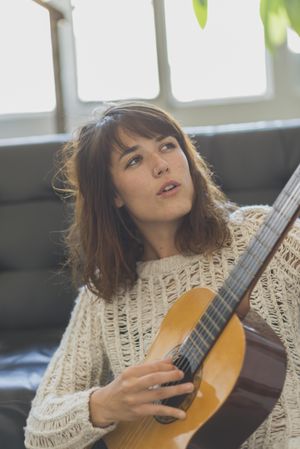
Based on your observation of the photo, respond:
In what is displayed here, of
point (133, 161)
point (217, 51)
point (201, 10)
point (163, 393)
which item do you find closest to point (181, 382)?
point (163, 393)

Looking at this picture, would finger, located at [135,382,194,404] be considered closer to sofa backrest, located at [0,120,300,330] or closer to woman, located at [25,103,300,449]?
woman, located at [25,103,300,449]

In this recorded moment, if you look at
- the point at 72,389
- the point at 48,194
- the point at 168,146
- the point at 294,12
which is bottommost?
the point at 72,389

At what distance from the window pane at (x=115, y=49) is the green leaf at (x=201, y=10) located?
224cm

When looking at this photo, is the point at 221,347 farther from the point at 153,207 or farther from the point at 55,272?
the point at 55,272

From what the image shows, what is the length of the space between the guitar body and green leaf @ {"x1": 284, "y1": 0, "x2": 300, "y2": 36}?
0.46 metres

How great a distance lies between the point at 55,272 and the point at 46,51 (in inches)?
53.8

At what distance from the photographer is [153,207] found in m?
1.25

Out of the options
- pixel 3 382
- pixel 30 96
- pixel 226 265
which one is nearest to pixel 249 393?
pixel 226 265

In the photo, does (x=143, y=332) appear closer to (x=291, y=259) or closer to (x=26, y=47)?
(x=291, y=259)

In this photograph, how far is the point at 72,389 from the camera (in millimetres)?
1306

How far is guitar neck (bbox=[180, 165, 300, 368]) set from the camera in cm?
89

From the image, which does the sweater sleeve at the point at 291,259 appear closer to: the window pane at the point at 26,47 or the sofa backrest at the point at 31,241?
the sofa backrest at the point at 31,241

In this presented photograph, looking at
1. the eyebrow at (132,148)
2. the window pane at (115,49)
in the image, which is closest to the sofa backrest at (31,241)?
the eyebrow at (132,148)

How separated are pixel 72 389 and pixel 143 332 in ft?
0.56
